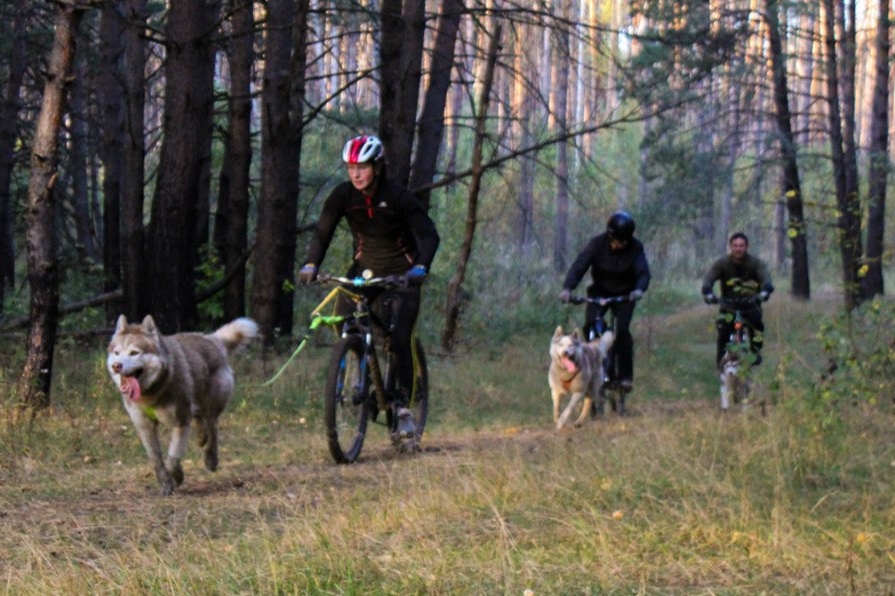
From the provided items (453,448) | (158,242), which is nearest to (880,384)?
(453,448)

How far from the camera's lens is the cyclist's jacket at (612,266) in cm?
1188

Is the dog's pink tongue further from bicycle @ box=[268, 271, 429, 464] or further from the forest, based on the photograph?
the forest

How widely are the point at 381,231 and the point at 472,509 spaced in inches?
118

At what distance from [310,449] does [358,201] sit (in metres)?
2.12

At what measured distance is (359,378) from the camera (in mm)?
8664

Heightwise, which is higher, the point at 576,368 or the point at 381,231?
the point at 381,231

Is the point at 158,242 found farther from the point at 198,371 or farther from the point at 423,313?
the point at 423,313

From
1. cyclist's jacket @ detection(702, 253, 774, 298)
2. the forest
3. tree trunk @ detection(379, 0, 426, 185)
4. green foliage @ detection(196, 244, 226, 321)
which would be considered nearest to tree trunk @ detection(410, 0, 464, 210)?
the forest

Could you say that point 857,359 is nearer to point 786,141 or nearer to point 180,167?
point 180,167

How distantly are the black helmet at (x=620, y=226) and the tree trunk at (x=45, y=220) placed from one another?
16.7ft

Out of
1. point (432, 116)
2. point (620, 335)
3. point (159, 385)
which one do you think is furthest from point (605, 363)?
point (432, 116)

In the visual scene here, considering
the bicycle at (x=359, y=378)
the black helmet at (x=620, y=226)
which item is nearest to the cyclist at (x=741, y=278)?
the black helmet at (x=620, y=226)

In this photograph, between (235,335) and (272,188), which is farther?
(272,188)

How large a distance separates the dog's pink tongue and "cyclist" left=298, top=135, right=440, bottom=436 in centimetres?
144
